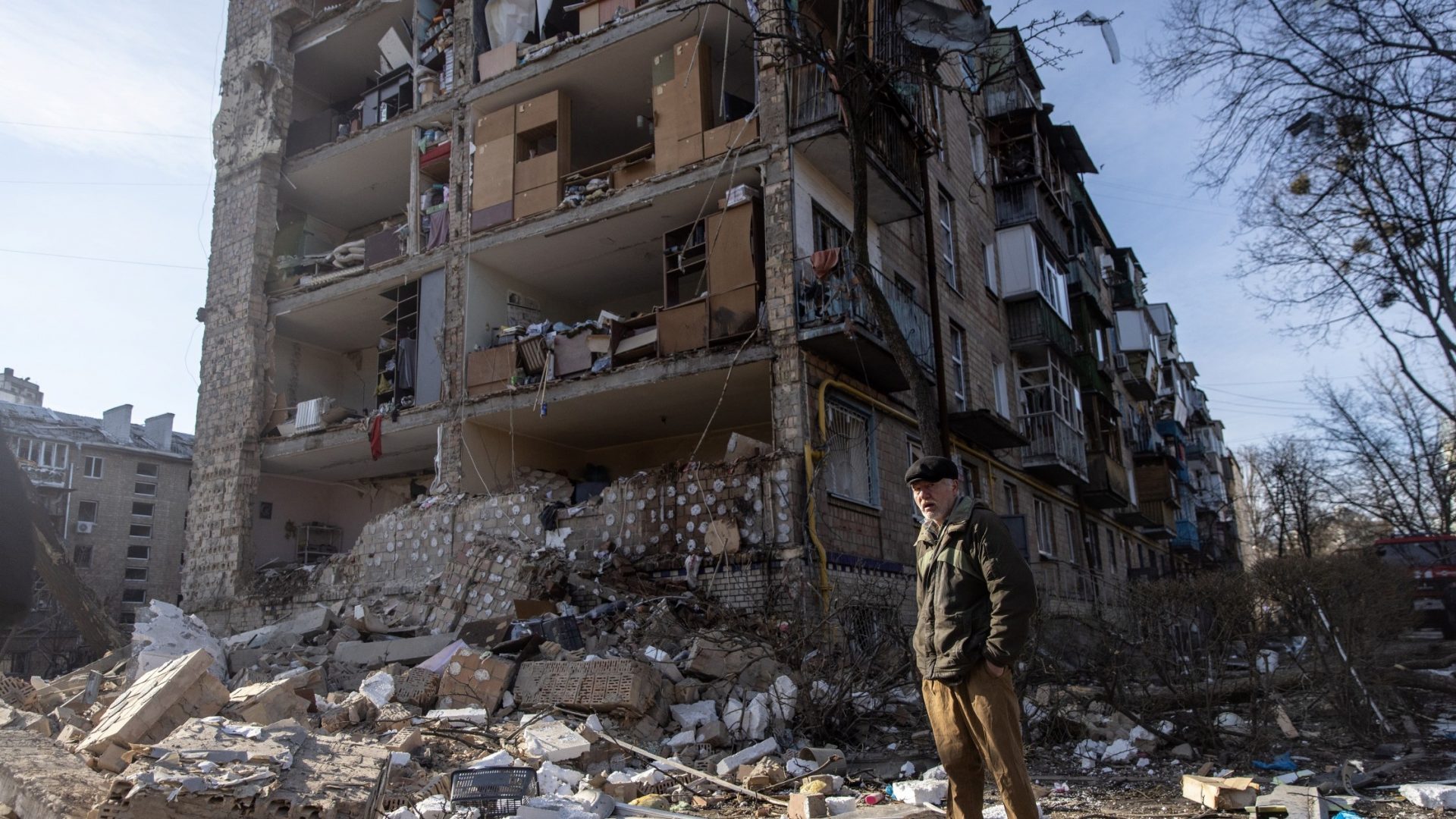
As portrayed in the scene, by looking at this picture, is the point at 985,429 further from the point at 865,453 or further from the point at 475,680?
the point at 475,680

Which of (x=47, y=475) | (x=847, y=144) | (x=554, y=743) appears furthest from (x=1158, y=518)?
(x=47, y=475)

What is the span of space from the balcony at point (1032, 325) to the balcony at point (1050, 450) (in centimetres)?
160

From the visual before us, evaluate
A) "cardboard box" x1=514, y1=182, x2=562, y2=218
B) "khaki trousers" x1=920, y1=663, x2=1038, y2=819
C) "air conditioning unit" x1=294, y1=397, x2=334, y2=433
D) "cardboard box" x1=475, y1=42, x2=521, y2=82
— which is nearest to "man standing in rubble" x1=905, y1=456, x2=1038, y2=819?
"khaki trousers" x1=920, y1=663, x2=1038, y2=819

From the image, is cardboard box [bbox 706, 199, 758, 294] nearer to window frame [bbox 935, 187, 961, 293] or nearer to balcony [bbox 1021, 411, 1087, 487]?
window frame [bbox 935, 187, 961, 293]

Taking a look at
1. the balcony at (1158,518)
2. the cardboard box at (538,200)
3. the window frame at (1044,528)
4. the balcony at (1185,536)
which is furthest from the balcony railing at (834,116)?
the balcony at (1185,536)

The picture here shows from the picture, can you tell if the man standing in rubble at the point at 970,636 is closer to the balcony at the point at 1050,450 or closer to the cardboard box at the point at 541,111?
the cardboard box at the point at 541,111

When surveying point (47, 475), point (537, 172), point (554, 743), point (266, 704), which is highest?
point (537, 172)

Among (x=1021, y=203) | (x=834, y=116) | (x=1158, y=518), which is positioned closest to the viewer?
(x=834, y=116)

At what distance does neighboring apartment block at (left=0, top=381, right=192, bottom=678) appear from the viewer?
1866 inches

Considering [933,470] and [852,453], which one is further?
[852,453]

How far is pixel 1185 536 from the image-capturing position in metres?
35.8

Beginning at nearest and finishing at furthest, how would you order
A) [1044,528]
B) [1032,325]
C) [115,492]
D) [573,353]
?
1. [573,353]
2. [1032,325]
3. [1044,528]
4. [115,492]

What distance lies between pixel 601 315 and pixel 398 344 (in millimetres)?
4568

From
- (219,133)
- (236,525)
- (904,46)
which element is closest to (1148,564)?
(904,46)
